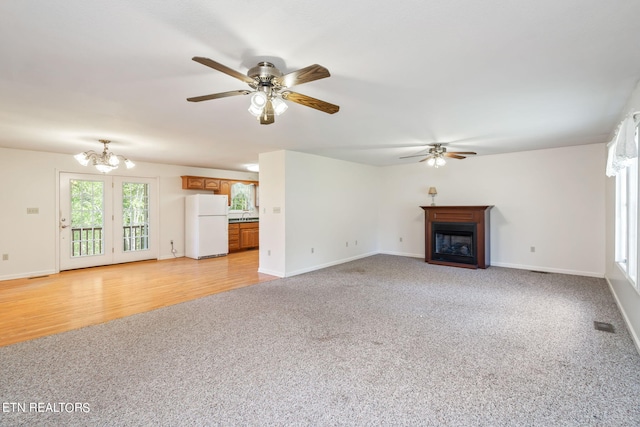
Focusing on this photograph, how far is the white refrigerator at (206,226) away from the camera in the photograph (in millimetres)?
7480

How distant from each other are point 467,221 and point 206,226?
19.9 ft

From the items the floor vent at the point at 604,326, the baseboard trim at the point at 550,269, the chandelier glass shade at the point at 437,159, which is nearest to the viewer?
the floor vent at the point at 604,326

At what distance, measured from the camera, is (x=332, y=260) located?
6496 millimetres

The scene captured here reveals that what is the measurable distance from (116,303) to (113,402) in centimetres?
246

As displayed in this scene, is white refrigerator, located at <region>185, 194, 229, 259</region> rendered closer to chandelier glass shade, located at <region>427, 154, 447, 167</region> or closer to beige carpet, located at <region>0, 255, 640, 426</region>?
beige carpet, located at <region>0, 255, 640, 426</region>

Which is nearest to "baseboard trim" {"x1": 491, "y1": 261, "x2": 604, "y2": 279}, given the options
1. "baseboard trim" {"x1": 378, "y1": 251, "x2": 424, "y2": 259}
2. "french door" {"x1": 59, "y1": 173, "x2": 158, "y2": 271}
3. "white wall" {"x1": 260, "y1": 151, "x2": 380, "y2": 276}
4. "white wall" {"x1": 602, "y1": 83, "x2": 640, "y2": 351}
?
"white wall" {"x1": 602, "y1": 83, "x2": 640, "y2": 351}

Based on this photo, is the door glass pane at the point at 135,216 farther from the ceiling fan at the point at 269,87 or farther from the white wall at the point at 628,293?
the white wall at the point at 628,293

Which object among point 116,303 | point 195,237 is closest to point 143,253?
point 195,237

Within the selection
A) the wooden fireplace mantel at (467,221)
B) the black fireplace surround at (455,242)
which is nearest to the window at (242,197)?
the wooden fireplace mantel at (467,221)

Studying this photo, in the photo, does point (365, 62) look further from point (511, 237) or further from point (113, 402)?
point (511, 237)

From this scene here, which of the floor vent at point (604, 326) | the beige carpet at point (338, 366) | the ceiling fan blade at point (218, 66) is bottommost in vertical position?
the beige carpet at point (338, 366)

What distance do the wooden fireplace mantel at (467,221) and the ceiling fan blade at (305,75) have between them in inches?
203

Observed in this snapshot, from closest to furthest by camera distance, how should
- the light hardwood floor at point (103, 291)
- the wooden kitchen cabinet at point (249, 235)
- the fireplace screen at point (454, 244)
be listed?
the light hardwood floor at point (103, 291)
the fireplace screen at point (454, 244)
the wooden kitchen cabinet at point (249, 235)

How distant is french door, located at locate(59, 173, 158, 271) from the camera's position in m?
6.08
